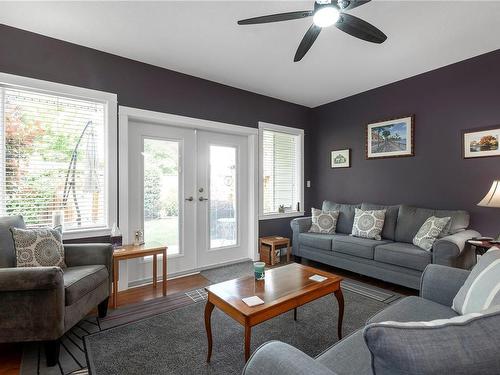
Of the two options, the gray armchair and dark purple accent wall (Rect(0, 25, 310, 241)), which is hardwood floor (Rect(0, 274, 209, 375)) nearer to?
the gray armchair

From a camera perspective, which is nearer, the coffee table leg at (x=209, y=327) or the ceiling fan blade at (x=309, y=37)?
the coffee table leg at (x=209, y=327)

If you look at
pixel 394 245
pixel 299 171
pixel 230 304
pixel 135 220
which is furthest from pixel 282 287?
pixel 299 171

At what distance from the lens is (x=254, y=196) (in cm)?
415

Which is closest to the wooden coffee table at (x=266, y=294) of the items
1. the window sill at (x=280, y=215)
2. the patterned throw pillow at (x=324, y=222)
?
the patterned throw pillow at (x=324, y=222)

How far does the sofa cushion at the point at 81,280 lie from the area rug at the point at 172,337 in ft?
1.24

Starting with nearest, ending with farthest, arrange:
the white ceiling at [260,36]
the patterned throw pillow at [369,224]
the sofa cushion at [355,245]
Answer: the white ceiling at [260,36] → the sofa cushion at [355,245] → the patterned throw pillow at [369,224]

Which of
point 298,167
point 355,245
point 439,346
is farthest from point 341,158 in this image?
point 439,346

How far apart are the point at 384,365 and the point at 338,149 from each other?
4220 mm

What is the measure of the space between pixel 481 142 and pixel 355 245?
6.17 ft

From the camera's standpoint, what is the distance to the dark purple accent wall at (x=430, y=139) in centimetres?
305

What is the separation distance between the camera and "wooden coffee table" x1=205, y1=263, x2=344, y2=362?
1.59m

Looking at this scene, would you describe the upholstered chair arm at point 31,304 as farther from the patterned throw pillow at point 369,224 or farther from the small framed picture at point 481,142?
the small framed picture at point 481,142

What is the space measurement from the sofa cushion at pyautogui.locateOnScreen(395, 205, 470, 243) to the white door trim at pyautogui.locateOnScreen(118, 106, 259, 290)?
201 centimetres

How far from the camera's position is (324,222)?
395cm
